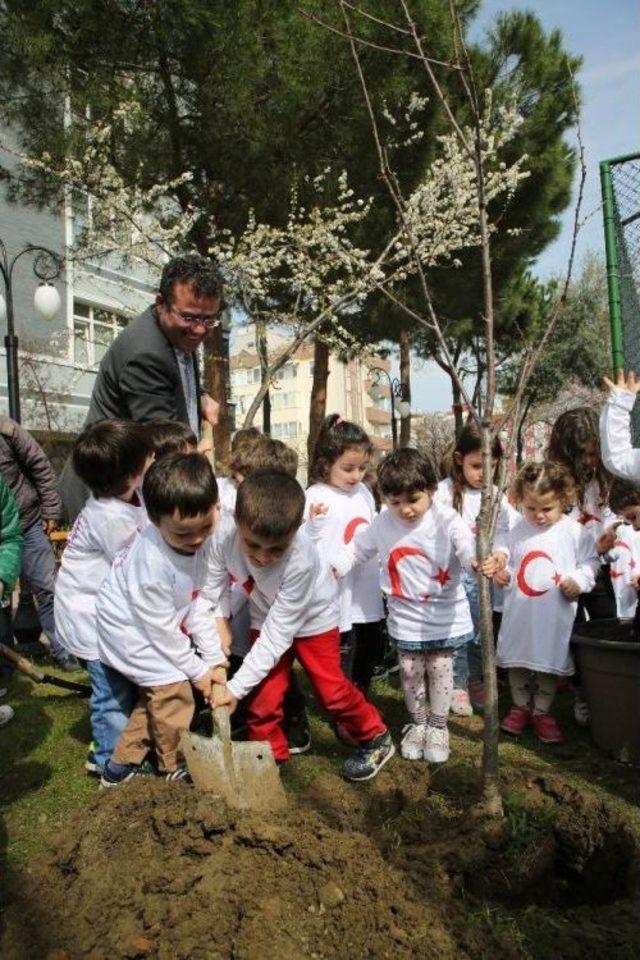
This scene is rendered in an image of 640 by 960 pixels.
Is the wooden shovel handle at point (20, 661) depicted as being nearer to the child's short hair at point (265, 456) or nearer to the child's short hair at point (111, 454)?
the child's short hair at point (111, 454)

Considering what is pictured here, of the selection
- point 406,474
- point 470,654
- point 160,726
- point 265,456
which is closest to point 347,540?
point 265,456

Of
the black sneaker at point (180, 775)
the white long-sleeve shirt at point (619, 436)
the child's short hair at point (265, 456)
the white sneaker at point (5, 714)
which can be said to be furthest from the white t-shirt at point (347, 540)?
the white sneaker at point (5, 714)

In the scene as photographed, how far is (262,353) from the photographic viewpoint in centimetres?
1320

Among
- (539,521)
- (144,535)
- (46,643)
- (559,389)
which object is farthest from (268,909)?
(559,389)

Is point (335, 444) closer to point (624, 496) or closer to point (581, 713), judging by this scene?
point (624, 496)

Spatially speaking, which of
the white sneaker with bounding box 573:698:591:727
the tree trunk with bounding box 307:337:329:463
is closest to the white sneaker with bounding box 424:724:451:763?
the white sneaker with bounding box 573:698:591:727

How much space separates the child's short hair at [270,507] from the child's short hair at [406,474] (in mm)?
646

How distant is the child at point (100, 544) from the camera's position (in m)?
3.14

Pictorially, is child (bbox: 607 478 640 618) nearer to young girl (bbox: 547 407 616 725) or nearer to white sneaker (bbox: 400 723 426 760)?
young girl (bbox: 547 407 616 725)

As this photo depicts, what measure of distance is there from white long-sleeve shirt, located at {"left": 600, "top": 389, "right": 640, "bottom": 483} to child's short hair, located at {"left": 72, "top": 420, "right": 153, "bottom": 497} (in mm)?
1909

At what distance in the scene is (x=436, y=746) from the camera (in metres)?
3.28

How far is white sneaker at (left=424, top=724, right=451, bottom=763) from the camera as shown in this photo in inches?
128

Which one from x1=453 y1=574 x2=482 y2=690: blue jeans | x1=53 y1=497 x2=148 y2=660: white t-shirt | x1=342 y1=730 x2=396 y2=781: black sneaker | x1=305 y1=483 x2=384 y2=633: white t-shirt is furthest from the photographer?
x1=453 y1=574 x2=482 y2=690: blue jeans

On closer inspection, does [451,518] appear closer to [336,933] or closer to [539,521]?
[539,521]
